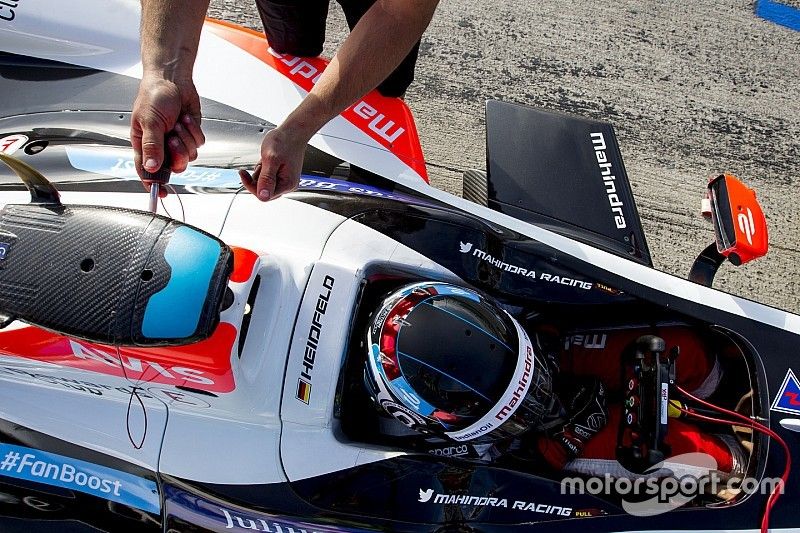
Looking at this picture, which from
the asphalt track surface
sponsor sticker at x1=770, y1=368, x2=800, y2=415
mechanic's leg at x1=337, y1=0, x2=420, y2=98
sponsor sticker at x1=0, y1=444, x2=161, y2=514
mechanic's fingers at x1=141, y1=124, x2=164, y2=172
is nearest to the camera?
mechanic's fingers at x1=141, y1=124, x2=164, y2=172

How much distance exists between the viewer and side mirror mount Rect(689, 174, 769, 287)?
2504 millimetres

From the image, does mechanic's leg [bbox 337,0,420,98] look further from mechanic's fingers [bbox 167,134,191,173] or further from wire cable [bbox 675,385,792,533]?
wire cable [bbox 675,385,792,533]

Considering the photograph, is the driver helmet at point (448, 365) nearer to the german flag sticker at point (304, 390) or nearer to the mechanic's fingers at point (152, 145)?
the german flag sticker at point (304, 390)

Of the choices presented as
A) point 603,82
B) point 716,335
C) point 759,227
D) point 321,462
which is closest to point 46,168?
point 321,462

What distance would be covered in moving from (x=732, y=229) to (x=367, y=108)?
1.51 m

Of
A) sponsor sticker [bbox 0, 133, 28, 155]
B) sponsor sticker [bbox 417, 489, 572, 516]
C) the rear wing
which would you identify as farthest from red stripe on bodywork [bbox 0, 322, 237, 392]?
the rear wing

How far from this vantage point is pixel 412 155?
8.80 feet

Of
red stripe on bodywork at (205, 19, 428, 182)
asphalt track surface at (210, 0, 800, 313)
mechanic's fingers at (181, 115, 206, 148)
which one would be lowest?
mechanic's fingers at (181, 115, 206, 148)

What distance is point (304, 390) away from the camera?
203cm

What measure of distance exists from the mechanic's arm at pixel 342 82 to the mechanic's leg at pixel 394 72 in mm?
875

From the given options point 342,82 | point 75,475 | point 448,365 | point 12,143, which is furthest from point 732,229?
point 12,143

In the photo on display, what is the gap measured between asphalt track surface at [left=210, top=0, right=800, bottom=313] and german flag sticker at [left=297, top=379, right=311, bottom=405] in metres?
2.01

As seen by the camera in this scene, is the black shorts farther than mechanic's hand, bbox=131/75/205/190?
Yes

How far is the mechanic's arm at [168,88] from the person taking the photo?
1.71 metres
